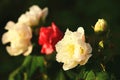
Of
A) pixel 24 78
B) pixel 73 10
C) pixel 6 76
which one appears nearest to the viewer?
pixel 24 78

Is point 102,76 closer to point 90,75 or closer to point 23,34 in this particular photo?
point 90,75

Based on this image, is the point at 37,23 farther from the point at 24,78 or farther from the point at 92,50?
the point at 92,50

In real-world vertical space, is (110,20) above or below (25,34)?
below

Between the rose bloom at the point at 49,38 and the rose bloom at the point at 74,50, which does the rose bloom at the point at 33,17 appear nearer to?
the rose bloom at the point at 49,38

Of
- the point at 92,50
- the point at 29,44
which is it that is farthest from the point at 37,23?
the point at 92,50

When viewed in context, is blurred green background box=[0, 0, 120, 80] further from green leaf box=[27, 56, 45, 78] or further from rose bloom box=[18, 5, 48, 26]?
green leaf box=[27, 56, 45, 78]

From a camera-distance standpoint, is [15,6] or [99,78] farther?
[15,6]

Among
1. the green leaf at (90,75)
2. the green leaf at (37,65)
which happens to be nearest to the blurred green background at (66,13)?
the green leaf at (37,65)

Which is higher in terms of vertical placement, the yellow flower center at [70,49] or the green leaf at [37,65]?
the yellow flower center at [70,49]
